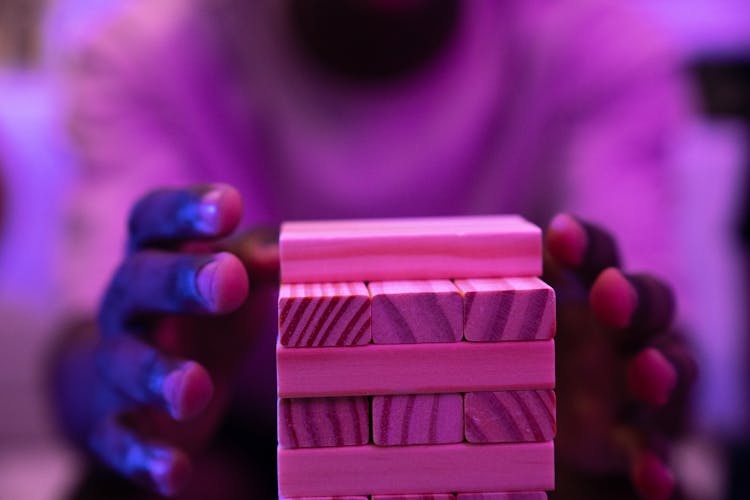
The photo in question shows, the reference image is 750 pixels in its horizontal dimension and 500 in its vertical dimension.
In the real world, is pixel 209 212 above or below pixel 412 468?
above

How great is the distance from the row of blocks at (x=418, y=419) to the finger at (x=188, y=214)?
0.12 metres

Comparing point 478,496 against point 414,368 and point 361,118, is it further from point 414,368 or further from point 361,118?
point 361,118

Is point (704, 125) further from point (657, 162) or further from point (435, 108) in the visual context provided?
point (435, 108)

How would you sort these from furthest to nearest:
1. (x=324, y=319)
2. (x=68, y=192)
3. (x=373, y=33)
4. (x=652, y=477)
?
(x=68, y=192), (x=373, y=33), (x=652, y=477), (x=324, y=319)

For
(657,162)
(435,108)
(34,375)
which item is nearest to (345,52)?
(435,108)

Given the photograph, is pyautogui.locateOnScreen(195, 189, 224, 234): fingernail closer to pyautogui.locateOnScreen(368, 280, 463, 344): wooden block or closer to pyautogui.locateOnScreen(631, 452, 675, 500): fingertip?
pyautogui.locateOnScreen(368, 280, 463, 344): wooden block

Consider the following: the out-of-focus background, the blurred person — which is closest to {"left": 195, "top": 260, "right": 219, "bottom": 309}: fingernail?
the blurred person

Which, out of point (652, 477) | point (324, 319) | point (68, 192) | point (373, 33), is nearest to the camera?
point (324, 319)

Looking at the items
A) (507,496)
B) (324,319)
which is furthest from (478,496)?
(324,319)

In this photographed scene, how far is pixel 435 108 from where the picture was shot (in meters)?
1.13

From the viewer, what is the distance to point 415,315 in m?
0.43

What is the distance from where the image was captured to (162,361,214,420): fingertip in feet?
1.62

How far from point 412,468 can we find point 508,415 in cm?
6

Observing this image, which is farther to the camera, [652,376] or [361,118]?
[361,118]
